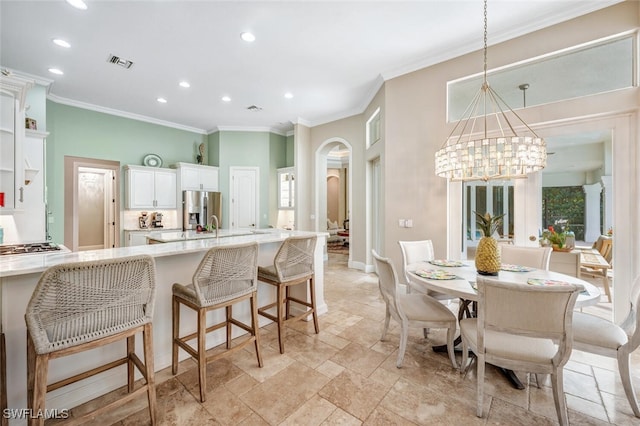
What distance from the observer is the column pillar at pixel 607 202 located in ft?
9.31

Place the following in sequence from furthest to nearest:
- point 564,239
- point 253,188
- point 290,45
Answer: point 253,188, point 290,45, point 564,239

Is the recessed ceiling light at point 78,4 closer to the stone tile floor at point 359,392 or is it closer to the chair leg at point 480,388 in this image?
the stone tile floor at point 359,392

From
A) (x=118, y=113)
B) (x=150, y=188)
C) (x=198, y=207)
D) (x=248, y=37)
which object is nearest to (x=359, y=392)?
(x=248, y=37)

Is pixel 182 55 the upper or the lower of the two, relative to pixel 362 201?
upper

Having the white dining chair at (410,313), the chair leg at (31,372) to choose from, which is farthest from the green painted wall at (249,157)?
the chair leg at (31,372)

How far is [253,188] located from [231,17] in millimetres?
4258

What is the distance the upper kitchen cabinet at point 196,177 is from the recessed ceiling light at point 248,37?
375 cm

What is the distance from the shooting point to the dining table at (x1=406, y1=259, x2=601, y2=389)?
188 centimetres

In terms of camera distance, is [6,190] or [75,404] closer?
[75,404]

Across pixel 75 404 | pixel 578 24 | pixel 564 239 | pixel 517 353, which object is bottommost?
pixel 75 404

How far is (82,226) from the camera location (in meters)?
5.80

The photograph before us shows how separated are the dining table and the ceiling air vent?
462 cm

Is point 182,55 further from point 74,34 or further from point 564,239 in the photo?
point 564,239

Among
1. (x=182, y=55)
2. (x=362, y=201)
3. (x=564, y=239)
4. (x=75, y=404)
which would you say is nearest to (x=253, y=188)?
(x=362, y=201)
